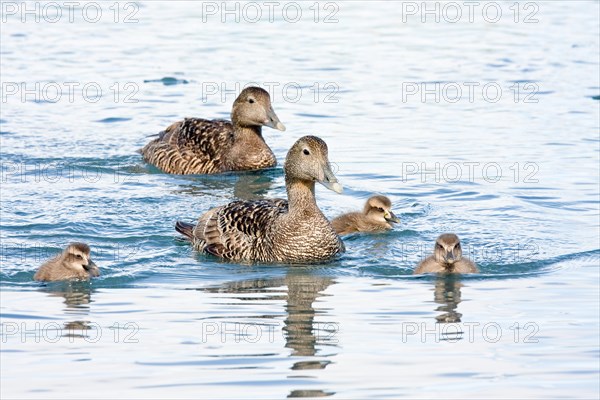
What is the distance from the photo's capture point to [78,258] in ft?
42.3

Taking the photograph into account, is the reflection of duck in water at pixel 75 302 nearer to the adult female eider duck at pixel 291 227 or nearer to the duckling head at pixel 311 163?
the adult female eider duck at pixel 291 227

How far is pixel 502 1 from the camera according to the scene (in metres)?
29.4

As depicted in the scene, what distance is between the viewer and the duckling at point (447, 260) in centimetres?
1321

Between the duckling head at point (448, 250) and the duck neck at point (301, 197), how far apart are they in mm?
1506

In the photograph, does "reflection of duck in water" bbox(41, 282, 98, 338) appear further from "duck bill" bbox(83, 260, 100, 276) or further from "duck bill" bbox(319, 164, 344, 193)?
"duck bill" bbox(319, 164, 344, 193)

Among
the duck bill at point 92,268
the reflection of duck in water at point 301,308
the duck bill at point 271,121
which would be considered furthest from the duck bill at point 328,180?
the duck bill at point 271,121

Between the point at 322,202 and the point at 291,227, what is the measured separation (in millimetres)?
3193

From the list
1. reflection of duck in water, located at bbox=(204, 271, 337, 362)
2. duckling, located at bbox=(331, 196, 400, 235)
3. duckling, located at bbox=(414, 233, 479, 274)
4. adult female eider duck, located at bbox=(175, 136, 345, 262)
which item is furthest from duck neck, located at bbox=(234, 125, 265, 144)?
duckling, located at bbox=(414, 233, 479, 274)

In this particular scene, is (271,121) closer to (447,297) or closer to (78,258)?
(78,258)

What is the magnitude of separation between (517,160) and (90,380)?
9575 millimetres

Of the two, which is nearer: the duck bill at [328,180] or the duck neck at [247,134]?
the duck bill at [328,180]

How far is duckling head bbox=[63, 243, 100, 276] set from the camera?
12.9 metres

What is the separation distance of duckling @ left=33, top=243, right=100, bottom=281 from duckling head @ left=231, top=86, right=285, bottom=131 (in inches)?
235

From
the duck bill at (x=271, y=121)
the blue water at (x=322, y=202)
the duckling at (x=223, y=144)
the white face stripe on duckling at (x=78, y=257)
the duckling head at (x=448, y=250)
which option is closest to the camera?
the blue water at (x=322, y=202)
